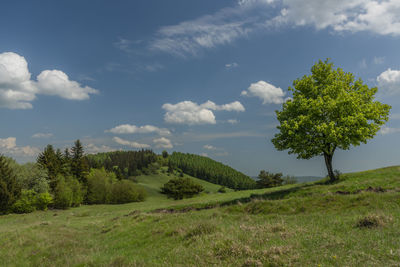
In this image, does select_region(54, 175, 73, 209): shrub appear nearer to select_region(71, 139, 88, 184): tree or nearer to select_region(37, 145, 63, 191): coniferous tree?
select_region(37, 145, 63, 191): coniferous tree

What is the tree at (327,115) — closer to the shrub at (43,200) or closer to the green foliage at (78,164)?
the shrub at (43,200)

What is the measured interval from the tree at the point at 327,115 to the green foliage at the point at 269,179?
6556 cm

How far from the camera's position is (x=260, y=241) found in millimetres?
8367

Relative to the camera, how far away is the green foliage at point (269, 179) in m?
93.5

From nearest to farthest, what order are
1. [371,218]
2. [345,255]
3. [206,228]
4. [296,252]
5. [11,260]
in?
[345,255]
[296,252]
[371,218]
[206,228]
[11,260]

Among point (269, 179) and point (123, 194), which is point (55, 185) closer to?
point (123, 194)

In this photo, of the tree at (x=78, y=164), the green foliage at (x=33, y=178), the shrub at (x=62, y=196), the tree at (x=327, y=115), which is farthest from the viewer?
the tree at (x=78, y=164)

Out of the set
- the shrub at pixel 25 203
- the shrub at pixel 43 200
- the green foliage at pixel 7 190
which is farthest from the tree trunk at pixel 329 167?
the green foliage at pixel 7 190

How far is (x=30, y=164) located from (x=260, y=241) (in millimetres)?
87578

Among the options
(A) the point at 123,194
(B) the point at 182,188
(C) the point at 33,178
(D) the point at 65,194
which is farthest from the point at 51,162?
(B) the point at 182,188

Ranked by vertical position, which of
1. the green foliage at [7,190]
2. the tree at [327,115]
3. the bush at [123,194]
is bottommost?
the bush at [123,194]

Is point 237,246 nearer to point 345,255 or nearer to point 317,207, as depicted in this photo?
point 345,255

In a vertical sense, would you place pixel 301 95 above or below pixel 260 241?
above

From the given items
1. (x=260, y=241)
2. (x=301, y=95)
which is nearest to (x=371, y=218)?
(x=260, y=241)
